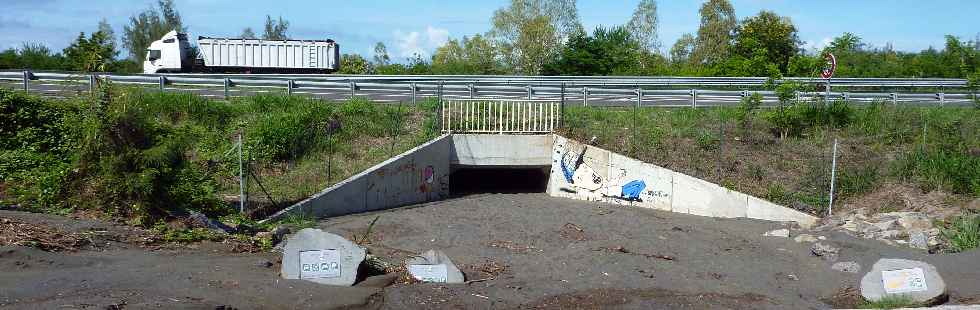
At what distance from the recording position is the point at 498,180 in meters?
26.4

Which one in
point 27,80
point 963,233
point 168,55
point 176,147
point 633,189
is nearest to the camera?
point 176,147

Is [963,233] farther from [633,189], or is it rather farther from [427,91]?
[427,91]

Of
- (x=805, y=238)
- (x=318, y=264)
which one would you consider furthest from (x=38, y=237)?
(x=805, y=238)

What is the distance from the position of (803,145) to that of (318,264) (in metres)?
14.5

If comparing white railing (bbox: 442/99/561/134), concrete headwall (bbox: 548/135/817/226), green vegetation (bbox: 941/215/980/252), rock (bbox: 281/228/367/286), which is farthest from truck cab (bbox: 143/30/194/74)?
green vegetation (bbox: 941/215/980/252)

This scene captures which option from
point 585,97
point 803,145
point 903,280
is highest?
point 585,97

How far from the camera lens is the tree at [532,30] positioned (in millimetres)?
50250

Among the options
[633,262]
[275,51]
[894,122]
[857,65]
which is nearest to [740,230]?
[633,262]

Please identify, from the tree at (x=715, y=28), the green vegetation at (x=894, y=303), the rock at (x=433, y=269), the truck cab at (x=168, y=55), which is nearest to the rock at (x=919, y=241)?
the green vegetation at (x=894, y=303)

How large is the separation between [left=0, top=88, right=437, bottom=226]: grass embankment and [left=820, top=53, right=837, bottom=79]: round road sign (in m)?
10.4

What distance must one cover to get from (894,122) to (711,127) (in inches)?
180

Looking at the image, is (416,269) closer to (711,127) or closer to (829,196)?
(829,196)

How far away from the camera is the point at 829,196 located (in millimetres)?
16938

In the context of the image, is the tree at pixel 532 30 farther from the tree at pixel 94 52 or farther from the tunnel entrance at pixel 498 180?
the tree at pixel 94 52
